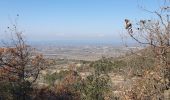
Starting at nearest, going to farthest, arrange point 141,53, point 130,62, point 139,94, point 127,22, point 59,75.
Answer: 1. point 127,22
2. point 139,94
3. point 141,53
4. point 130,62
5. point 59,75

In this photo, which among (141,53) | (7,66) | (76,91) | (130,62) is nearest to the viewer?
(141,53)

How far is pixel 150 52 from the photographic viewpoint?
59.6 ft

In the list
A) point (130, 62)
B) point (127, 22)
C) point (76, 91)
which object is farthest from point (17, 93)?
point (127, 22)

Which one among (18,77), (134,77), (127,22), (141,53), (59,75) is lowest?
(59,75)

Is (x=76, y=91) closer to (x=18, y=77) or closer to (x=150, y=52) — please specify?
(x=18, y=77)

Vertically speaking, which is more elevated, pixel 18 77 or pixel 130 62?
pixel 130 62

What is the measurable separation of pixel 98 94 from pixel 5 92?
11633 millimetres

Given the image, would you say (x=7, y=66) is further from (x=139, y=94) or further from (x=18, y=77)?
(x=139, y=94)

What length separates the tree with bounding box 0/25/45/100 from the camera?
4450cm

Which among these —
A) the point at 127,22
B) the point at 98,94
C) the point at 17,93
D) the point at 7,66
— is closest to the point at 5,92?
the point at 17,93

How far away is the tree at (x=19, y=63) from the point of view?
1752 inches

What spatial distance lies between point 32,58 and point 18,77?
10.3 feet

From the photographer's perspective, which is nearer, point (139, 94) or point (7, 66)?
point (139, 94)

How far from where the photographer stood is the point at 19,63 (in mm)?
45125
